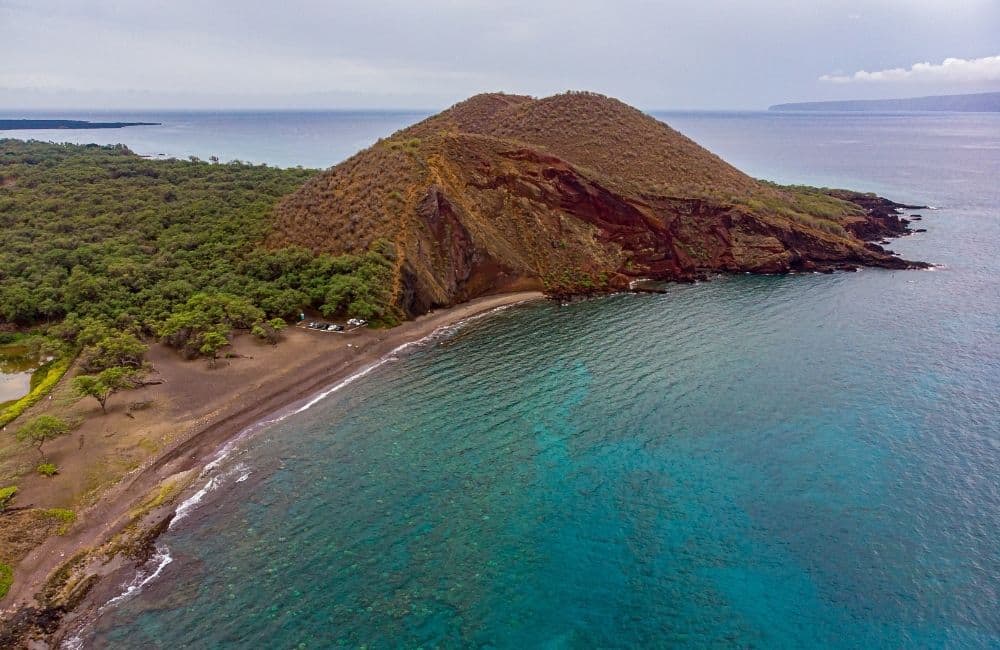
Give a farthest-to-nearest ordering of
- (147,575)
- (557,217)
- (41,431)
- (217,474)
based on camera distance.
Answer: (557,217), (217,474), (41,431), (147,575)

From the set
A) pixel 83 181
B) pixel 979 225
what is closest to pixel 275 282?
pixel 83 181

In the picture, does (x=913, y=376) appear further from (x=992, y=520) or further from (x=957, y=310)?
(x=957, y=310)

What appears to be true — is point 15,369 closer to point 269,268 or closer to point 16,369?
point 16,369

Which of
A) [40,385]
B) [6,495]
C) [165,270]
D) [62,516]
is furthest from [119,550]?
[165,270]

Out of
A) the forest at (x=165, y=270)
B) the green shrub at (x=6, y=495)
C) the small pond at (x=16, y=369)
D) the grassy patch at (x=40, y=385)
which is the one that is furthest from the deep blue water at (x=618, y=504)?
the small pond at (x=16, y=369)

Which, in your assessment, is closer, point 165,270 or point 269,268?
point 165,270

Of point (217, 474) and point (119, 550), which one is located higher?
point (217, 474)

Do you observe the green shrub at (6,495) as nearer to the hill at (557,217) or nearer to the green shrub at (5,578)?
the green shrub at (5,578)
